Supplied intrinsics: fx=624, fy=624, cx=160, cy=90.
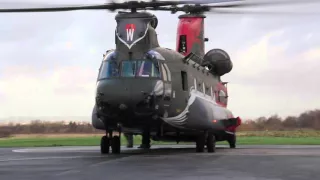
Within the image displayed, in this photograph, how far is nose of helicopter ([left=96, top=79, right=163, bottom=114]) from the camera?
23.0 m

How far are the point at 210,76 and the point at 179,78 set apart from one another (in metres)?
7.09

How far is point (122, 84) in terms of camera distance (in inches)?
917

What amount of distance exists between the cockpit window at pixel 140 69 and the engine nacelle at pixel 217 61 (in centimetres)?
1071

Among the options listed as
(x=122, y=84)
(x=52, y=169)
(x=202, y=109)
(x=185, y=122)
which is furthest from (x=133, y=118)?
(x=52, y=169)

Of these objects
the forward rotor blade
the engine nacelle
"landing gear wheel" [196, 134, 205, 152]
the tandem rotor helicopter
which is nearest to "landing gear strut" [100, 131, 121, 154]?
the tandem rotor helicopter

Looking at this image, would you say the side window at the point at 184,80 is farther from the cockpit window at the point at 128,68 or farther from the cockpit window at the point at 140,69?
the cockpit window at the point at 128,68

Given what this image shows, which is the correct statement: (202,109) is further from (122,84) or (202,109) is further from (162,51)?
(122,84)

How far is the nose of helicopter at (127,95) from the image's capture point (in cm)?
2303

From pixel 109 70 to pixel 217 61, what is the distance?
467 inches

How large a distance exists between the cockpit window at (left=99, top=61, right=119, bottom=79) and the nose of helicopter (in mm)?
343

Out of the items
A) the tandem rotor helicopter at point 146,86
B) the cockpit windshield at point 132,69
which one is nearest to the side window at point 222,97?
the tandem rotor helicopter at point 146,86

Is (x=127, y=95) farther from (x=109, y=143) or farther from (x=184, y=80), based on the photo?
(x=184, y=80)

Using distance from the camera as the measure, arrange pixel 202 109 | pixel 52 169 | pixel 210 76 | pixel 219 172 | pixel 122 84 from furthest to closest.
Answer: pixel 210 76, pixel 202 109, pixel 122 84, pixel 52 169, pixel 219 172

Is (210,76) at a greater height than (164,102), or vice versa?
(210,76)
